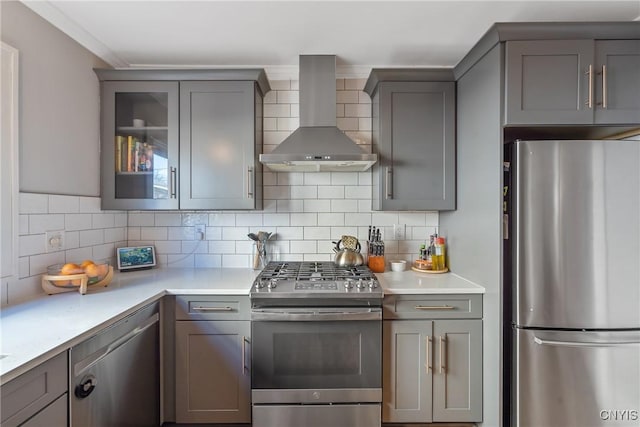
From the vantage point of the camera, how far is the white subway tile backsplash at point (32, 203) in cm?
155

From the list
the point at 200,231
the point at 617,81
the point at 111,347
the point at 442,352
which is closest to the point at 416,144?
the point at 617,81

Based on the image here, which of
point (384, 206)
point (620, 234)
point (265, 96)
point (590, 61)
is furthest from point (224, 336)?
point (590, 61)

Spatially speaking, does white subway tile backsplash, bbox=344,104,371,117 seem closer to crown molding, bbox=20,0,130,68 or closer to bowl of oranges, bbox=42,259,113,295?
crown molding, bbox=20,0,130,68

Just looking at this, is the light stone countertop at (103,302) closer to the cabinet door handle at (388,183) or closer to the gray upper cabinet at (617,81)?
the cabinet door handle at (388,183)

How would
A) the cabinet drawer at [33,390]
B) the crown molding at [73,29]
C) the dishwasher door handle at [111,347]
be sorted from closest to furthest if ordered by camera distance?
1. the cabinet drawer at [33,390]
2. the dishwasher door handle at [111,347]
3. the crown molding at [73,29]

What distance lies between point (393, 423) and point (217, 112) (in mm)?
2278

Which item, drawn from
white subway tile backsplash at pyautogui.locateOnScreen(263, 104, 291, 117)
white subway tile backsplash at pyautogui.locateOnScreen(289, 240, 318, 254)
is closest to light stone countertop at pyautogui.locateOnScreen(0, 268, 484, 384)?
white subway tile backsplash at pyautogui.locateOnScreen(289, 240, 318, 254)

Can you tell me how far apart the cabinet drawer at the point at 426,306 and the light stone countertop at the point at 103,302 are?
0.16 feet

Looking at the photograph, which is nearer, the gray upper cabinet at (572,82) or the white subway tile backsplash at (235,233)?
the gray upper cabinet at (572,82)

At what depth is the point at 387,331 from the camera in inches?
70.9

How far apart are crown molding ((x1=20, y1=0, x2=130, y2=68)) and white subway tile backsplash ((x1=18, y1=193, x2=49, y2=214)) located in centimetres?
97

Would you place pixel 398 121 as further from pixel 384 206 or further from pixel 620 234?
pixel 620 234

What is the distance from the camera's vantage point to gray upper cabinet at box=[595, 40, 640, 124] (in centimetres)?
157

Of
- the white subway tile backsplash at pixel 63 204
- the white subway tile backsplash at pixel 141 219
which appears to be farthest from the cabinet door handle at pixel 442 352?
the white subway tile backsplash at pixel 63 204
